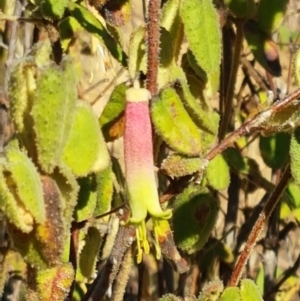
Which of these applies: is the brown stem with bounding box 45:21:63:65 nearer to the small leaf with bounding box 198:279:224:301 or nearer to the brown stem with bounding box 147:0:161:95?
the brown stem with bounding box 147:0:161:95

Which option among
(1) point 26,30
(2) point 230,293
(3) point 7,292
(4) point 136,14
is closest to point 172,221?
(2) point 230,293

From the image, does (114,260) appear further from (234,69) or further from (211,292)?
(234,69)

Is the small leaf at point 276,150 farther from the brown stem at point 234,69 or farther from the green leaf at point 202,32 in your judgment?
the green leaf at point 202,32

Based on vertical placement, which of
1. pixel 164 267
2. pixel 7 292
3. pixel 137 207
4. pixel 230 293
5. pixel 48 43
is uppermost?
pixel 48 43

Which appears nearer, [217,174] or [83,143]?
[83,143]

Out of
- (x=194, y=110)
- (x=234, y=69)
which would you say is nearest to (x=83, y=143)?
(x=194, y=110)

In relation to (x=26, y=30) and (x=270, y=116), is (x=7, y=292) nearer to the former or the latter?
(x=26, y=30)
